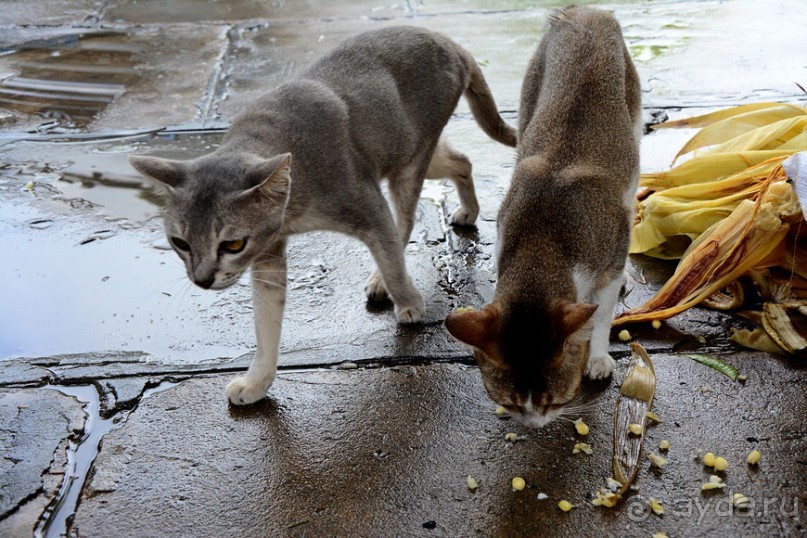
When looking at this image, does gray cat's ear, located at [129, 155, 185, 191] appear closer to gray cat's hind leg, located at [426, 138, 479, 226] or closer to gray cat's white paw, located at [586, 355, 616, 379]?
gray cat's hind leg, located at [426, 138, 479, 226]

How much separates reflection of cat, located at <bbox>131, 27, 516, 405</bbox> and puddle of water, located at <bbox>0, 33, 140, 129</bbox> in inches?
125

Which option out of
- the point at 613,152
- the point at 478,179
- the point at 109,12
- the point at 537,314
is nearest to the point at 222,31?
the point at 109,12

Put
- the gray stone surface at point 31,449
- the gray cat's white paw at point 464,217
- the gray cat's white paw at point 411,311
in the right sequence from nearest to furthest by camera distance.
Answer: the gray stone surface at point 31,449, the gray cat's white paw at point 411,311, the gray cat's white paw at point 464,217

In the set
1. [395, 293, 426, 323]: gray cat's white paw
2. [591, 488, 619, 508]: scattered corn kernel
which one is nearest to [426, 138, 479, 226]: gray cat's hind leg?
[395, 293, 426, 323]: gray cat's white paw

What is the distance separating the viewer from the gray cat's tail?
455 centimetres

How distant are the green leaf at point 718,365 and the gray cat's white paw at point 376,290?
1.54m

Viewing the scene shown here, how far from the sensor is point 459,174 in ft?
14.9

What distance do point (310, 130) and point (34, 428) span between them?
1745mm

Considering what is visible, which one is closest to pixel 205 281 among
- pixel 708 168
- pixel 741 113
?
pixel 708 168

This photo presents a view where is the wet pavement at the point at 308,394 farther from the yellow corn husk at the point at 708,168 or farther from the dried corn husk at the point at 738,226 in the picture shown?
the yellow corn husk at the point at 708,168

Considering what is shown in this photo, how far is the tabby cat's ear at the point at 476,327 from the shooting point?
8.66ft

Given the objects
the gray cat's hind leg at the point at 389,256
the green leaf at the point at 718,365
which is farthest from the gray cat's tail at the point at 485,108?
the green leaf at the point at 718,365

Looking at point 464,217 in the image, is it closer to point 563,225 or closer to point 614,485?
point 563,225

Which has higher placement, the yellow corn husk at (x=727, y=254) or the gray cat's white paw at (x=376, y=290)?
the yellow corn husk at (x=727, y=254)
